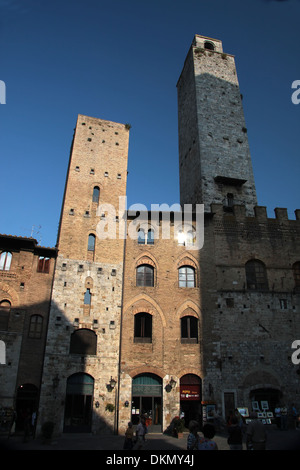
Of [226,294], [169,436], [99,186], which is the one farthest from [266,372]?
[99,186]

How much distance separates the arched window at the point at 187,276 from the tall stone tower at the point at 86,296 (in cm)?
367

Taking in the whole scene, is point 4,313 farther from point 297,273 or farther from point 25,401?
point 297,273

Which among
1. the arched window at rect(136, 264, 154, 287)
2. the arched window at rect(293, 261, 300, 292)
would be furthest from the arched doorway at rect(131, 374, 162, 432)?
the arched window at rect(293, 261, 300, 292)

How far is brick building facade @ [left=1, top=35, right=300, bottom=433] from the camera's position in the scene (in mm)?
17922

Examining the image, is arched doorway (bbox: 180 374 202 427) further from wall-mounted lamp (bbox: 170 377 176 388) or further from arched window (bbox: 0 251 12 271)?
arched window (bbox: 0 251 12 271)

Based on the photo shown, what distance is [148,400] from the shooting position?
18.2 meters

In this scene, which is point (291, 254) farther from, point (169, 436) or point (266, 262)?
point (169, 436)

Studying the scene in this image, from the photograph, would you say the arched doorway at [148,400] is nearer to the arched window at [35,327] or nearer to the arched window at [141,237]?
the arched window at [35,327]

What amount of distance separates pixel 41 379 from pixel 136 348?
5.12 meters

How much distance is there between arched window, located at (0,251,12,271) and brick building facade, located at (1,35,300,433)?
2.64 metres

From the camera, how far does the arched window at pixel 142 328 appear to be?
19.2 m
